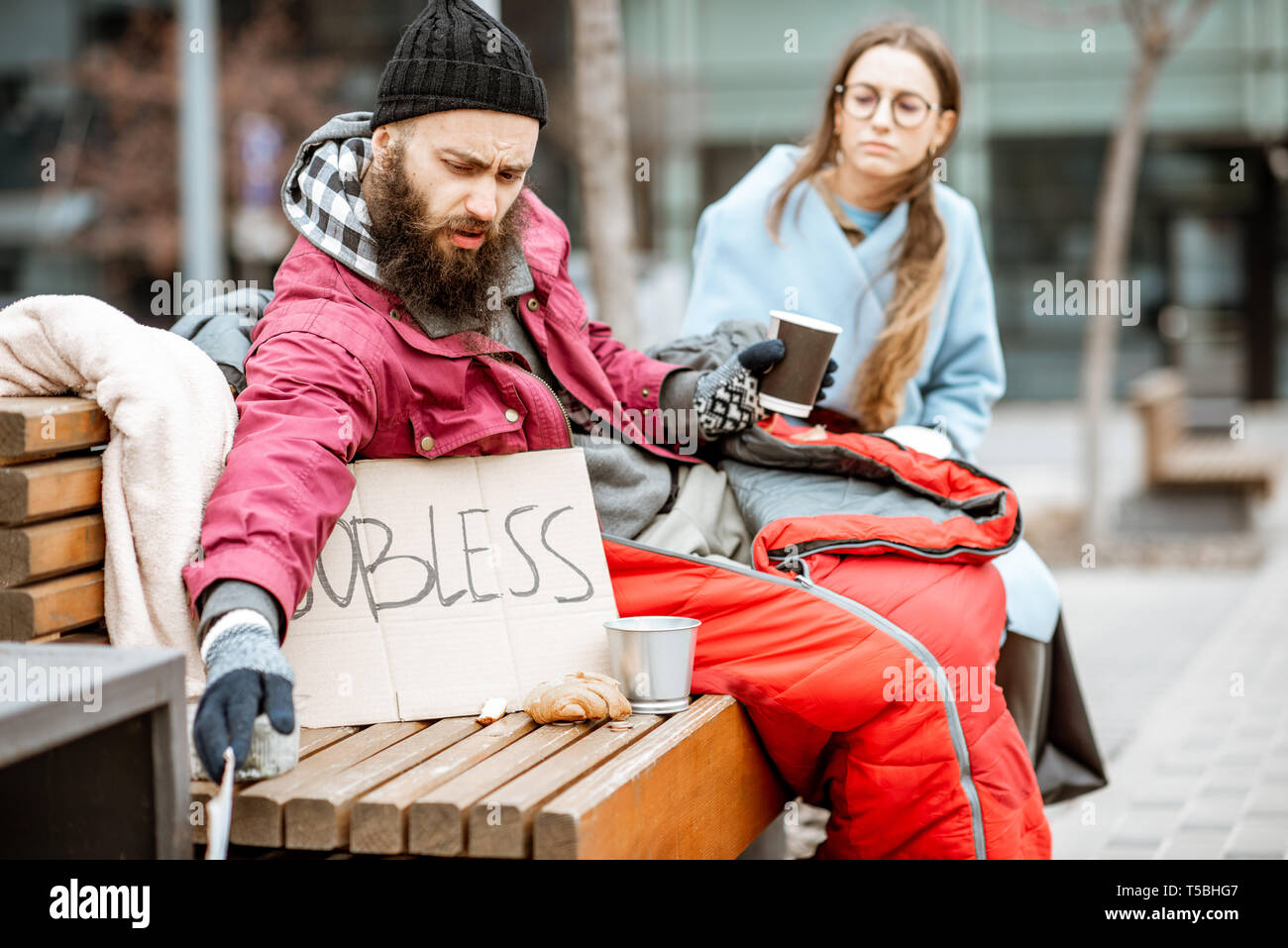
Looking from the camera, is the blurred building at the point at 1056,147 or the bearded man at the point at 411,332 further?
the blurred building at the point at 1056,147

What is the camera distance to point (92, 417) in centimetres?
246

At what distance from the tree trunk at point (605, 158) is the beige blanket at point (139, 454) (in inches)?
151

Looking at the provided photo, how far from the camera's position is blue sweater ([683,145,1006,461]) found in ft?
13.4

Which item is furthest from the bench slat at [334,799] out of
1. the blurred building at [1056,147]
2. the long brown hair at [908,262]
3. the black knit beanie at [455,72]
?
the blurred building at [1056,147]

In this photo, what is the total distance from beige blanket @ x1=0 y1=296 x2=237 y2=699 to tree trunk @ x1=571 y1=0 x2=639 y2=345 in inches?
151

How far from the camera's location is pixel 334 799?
212 centimetres

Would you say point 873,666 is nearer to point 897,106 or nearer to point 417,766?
point 417,766

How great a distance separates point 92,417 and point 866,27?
2.53 metres

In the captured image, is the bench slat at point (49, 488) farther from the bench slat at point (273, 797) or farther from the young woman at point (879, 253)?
the young woman at point (879, 253)

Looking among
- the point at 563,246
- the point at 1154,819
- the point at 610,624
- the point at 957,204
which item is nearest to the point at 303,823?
the point at 610,624

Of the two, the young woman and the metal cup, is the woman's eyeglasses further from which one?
the metal cup

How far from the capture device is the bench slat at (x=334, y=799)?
2113 millimetres

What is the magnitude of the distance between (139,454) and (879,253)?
89.1 inches

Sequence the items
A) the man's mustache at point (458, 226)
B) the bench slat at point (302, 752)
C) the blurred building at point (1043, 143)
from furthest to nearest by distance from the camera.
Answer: the blurred building at point (1043, 143), the man's mustache at point (458, 226), the bench slat at point (302, 752)
